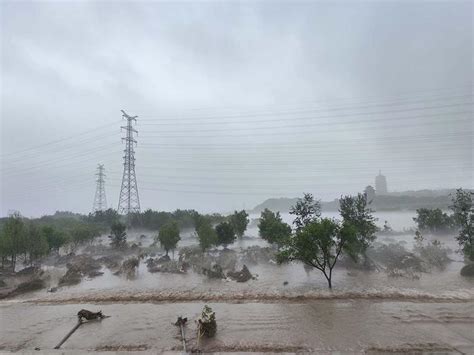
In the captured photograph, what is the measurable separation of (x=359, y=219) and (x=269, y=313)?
67.8ft

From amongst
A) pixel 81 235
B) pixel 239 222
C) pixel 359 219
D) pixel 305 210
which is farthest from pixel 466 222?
pixel 81 235

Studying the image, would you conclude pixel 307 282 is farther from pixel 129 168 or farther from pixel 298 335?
pixel 129 168

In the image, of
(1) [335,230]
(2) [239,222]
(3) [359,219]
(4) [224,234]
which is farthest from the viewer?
(2) [239,222]

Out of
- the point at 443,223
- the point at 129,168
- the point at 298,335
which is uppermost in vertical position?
the point at 129,168

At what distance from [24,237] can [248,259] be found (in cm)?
3128

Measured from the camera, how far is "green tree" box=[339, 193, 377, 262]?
128 ft

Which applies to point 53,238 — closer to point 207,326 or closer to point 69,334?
point 69,334

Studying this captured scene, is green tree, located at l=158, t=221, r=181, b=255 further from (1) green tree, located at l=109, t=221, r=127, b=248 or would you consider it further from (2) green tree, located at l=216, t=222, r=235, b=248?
(1) green tree, located at l=109, t=221, r=127, b=248

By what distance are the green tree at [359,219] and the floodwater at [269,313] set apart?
3.91 metres

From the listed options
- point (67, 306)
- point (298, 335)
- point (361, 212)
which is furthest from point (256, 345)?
point (361, 212)

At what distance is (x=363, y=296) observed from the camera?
2733cm

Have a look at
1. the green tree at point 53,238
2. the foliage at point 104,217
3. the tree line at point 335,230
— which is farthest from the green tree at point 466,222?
the foliage at point 104,217

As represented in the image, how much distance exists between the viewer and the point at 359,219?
3984 cm

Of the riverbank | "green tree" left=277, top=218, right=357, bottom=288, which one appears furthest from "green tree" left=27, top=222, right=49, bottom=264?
"green tree" left=277, top=218, right=357, bottom=288
